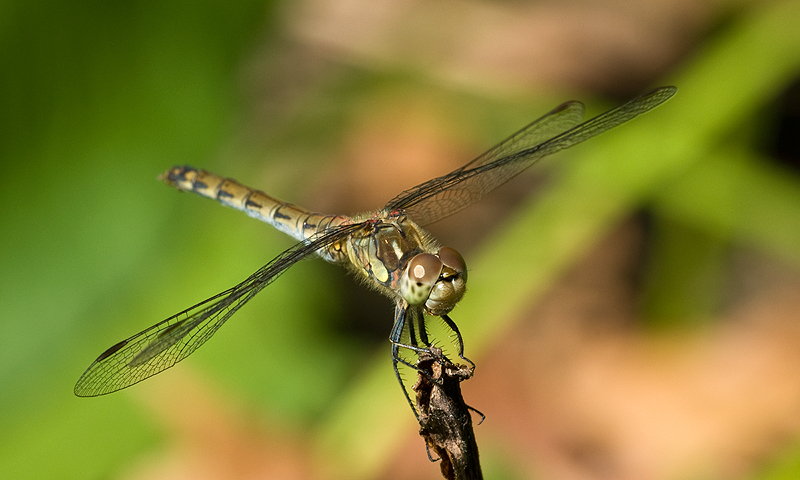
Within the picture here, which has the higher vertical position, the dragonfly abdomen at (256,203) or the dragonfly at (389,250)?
the dragonfly abdomen at (256,203)

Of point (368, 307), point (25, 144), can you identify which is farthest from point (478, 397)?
point (25, 144)

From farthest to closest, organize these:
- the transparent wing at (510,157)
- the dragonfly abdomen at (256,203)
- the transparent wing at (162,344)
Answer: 1. the dragonfly abdomen at (256,203)
2. the transparent wing at (510,157)
3. the transparent wing at (162,344)

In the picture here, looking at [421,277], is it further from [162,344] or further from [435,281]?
[162,344]

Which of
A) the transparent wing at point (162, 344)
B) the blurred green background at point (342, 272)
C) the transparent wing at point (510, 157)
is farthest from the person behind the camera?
the blurred green background at point (342, 272)

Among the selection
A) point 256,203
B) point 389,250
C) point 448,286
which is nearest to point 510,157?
point 389,250

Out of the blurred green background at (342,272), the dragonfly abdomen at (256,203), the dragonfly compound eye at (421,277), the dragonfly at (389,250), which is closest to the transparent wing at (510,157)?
the dragonfly at (389,250)

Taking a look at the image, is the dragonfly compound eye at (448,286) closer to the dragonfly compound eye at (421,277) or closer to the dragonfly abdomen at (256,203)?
the dragonfly compound eye at (421,277)

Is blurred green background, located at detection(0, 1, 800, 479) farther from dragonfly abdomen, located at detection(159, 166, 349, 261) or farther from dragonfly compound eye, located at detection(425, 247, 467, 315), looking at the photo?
dragonfly compound eye, located at detection(425, 247, 467, 315)
